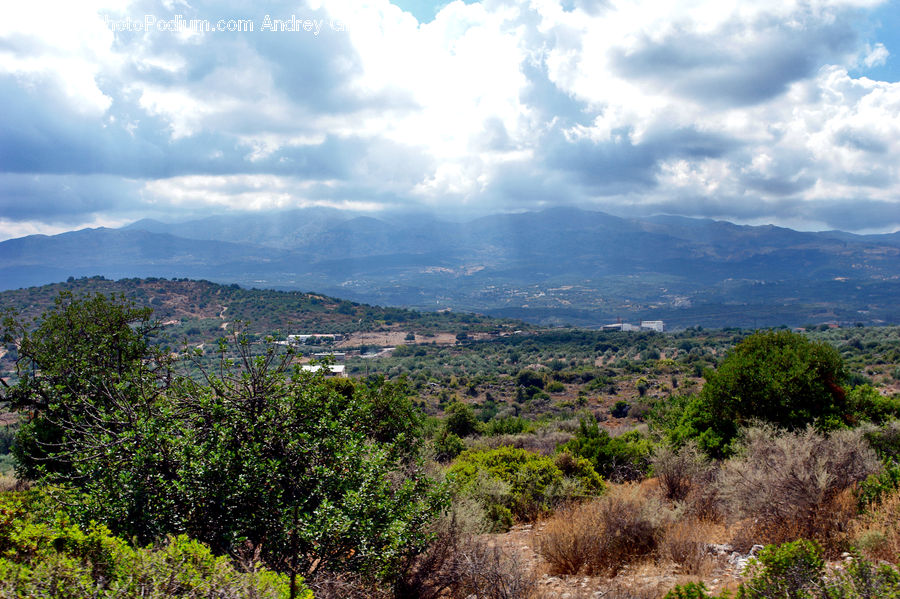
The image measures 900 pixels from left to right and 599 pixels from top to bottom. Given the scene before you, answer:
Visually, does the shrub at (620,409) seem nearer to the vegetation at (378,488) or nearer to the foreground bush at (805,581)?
the vegetation at (378,488)

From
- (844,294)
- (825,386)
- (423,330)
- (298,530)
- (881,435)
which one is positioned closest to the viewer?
(298,530)

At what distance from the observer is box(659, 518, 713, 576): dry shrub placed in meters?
6.31

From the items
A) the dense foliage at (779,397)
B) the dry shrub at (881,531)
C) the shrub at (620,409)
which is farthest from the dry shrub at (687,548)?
the shrub at (620,409)

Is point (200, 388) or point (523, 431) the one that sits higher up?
point (200, 388)

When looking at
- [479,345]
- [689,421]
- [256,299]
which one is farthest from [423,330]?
[689,421]

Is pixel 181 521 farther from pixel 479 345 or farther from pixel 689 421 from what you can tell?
pixel 479 345

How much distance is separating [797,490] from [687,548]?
162 centimetres

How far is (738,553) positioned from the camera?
677 cm

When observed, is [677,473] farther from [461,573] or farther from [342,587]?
[342,587]

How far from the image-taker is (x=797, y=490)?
22.3ft

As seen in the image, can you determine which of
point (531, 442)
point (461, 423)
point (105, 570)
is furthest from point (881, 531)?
point (461, 423)

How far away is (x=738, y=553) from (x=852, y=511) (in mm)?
1518

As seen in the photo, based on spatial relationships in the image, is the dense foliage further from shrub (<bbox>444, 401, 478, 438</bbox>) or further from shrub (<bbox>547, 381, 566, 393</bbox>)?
shrub (<bbox>547, 381, 566, 393</bbox>)

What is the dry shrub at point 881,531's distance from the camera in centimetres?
574
